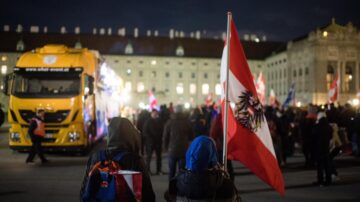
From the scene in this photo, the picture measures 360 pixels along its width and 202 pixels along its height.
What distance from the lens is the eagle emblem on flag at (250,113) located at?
612cm

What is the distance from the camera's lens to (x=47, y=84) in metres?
17.3

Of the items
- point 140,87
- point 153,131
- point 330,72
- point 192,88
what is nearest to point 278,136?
point 153,131

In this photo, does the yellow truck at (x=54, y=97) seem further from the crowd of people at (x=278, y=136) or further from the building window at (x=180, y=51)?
the building window at (x=180, y=51)

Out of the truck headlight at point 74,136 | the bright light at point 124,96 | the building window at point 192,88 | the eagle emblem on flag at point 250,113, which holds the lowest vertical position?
the truck headlight at point 74,136

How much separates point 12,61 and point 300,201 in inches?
3697

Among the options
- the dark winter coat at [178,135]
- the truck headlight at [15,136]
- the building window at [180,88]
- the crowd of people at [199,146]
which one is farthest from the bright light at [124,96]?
the building window at [180,88]

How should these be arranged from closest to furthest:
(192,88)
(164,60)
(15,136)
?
(15,136) → (164,60) → (192,88)

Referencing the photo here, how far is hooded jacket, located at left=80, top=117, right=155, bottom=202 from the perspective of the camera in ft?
12.6

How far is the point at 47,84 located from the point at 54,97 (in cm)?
81

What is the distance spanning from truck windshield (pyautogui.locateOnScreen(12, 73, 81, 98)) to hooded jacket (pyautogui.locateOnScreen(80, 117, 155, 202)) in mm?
13293

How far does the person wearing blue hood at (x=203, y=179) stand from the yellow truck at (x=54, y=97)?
13300 mm

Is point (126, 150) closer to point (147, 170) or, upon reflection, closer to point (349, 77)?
point (147, 170)

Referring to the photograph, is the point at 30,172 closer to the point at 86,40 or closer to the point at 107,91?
the point at 107,91

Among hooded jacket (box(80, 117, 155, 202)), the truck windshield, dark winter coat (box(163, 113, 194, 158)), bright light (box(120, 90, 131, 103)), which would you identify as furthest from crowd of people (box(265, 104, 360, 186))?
bright light (box(120, 90, 131, 103))
